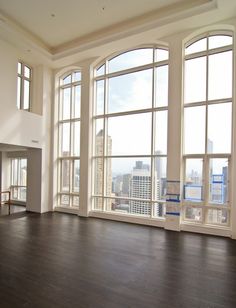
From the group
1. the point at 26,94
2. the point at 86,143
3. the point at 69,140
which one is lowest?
the point at 86,143

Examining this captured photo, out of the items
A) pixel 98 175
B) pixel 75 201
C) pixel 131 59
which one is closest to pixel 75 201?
pixel 75 201

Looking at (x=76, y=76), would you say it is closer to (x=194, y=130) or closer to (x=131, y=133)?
(x=131, y=133)

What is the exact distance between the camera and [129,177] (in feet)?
25.0

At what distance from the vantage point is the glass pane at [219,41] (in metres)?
6.22

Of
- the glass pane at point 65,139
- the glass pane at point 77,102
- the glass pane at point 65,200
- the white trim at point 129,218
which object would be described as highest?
the glass pane at point 77,102

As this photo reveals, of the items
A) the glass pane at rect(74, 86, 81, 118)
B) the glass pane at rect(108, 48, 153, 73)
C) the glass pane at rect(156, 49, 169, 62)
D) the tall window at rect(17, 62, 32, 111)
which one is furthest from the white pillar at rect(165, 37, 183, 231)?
the tall window at rect(17, 62, 32, 111)

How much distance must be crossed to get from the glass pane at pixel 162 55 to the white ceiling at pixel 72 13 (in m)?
1.33

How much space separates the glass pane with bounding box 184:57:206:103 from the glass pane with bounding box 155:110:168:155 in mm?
887

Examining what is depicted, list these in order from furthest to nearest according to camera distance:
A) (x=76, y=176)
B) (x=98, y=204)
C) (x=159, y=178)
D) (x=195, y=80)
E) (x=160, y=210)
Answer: (x=76, y=176), (x=98, y=204), (x=159, y=178), (x=160, y=210), (x=195, y=80)

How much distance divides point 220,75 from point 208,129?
5.51ft

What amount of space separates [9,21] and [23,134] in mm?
3797

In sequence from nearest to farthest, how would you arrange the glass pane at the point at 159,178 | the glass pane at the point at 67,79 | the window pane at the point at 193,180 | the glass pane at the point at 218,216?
the glass pane at the point at 218,216, the window pane at the point at 193,180, the glass pane at the point at 159,178, the glass pane at the point at 67,79

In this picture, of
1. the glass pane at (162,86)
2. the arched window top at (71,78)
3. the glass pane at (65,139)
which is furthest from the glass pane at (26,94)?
the glass pane at (162,86)

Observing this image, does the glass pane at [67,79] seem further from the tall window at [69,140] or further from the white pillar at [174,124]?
the white pillar at [174,124]
